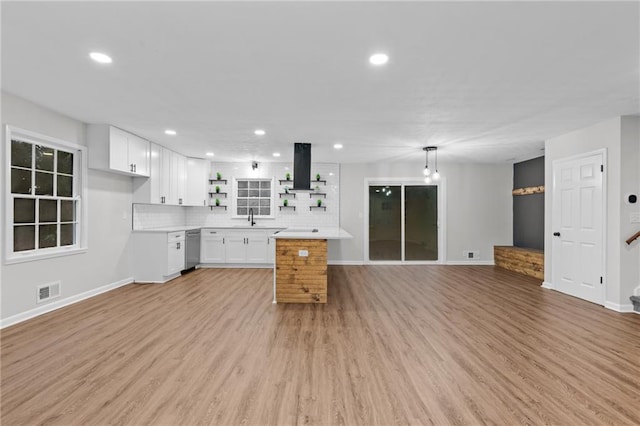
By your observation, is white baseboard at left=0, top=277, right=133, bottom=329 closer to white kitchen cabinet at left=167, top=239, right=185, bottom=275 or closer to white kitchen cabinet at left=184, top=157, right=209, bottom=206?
white kitchen cabinet at left=167, top=239, right=185, bottom=275

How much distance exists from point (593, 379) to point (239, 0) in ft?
12.0

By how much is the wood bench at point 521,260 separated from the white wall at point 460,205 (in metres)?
0.44

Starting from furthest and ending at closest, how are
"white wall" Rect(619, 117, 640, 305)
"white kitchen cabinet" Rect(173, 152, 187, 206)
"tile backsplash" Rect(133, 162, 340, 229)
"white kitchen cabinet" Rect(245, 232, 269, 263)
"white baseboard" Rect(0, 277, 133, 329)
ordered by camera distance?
"tile backsplash" Rect(133, 162, 340, 229), "white kitchen cabinet" Rect(245, 232, 269, 263), "white kitchen cabinet" Rect(173, 152, 187, 206), "white wall" Rect(619, 117, 640, 305), "white baseboard" Rect(0, 277, 133, 329)

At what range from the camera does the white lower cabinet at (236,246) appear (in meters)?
7.03

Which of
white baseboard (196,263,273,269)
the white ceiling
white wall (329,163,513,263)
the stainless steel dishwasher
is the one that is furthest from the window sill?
white wall (329,163,513,263)

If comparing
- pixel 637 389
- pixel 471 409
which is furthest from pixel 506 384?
pixel 637 389

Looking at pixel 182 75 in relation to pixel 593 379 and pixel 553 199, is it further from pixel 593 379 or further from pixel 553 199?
pixel 553 199

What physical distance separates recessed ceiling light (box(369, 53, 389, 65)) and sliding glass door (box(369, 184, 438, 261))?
532 cm

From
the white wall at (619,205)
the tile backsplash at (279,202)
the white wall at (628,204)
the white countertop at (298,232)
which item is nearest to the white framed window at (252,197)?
the tile backsplash at (279,202)

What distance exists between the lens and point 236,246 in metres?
7.06

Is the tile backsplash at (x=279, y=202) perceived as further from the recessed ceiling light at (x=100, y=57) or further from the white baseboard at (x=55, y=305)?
the recessed ceiling light at (x=100, y=57)

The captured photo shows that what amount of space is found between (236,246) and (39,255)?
365 cm

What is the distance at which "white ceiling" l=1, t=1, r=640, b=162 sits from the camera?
202 cm

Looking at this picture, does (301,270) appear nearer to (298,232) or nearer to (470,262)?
(298,232)
